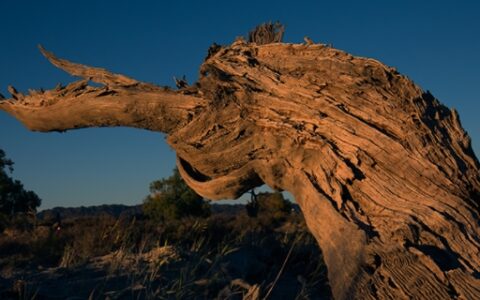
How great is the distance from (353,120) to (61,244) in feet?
30.3

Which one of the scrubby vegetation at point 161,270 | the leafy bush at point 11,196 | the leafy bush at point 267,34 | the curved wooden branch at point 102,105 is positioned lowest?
the scrubby vegetation at point 161,270

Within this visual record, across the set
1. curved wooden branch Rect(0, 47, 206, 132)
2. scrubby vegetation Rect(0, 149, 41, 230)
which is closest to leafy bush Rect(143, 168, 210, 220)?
scrubby vegetation Rect(0, 149, 41, 230)

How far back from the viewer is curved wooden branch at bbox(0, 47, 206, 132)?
6.91m

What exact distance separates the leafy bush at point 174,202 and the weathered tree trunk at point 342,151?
86.3 ft

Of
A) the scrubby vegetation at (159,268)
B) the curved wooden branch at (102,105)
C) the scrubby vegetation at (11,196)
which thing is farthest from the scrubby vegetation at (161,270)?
the scrubby vegetation at (11,196)

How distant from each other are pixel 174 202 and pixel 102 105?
27018 mm

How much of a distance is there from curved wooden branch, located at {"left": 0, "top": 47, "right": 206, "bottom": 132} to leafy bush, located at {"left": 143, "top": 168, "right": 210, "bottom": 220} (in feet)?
81.4

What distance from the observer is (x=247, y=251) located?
10273 millimetres

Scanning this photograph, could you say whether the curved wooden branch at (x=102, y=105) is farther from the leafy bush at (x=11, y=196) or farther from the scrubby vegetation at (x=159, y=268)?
the leafy bush at (x=11, y=196)

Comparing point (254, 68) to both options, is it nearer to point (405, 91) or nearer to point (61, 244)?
point (405, 91)

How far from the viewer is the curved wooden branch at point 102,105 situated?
691 cm

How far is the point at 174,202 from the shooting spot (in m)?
33.9

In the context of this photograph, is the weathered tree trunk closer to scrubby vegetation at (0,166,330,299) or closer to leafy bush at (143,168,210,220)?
scrubby vegetation at (0,166,330,299)

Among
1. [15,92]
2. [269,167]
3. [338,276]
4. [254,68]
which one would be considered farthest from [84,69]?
[338,276]
